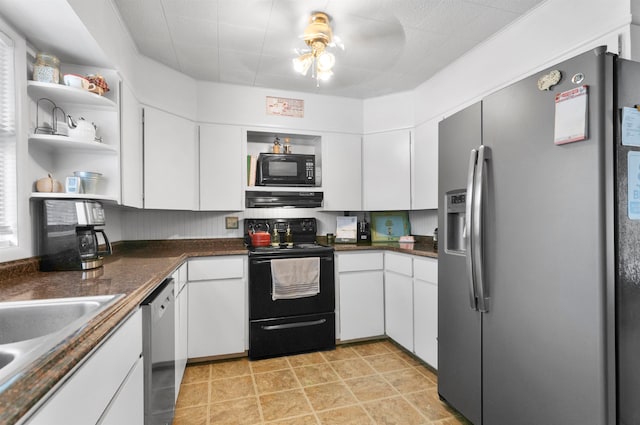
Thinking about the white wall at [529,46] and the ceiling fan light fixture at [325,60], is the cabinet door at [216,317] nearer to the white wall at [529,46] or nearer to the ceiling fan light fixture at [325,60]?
the ceiling fan light fixture at [325,60]

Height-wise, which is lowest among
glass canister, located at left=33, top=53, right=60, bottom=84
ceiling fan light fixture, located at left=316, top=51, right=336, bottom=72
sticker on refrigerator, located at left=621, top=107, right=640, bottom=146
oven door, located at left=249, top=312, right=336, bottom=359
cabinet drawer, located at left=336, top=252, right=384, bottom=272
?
oven door, located at left=249, top=312, right=336, bottom=359

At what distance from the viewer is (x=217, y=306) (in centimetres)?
252

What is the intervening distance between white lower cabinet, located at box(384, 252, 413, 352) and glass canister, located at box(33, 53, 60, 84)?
8.17ft

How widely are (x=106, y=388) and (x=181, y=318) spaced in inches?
55.7

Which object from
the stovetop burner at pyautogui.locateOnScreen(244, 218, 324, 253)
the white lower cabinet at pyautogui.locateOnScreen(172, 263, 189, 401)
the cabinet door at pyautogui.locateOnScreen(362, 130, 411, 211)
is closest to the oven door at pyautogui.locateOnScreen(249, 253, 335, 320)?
the stovetop burner at pyautogui.locateOnScreen(244, 218, 324, 253)

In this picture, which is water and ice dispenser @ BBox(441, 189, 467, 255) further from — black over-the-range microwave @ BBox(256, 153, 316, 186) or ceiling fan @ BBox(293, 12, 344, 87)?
black over-the-range microwave @ BBox(256, 153, 316, 186)

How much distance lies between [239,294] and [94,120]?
61.0 inches

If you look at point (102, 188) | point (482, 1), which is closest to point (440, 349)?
point (482, 1)

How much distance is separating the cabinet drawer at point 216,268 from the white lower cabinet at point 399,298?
129 cm

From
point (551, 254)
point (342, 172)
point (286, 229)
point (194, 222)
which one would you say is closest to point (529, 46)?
point (551, 254)

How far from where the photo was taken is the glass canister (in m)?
1.54

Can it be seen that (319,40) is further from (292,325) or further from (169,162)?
(292,325)

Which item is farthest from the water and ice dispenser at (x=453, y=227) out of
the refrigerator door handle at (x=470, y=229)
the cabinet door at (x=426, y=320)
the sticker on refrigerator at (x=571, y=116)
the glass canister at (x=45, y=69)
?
the glass canister at (x=45, y=69)

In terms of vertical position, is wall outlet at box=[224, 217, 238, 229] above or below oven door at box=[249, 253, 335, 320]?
above
